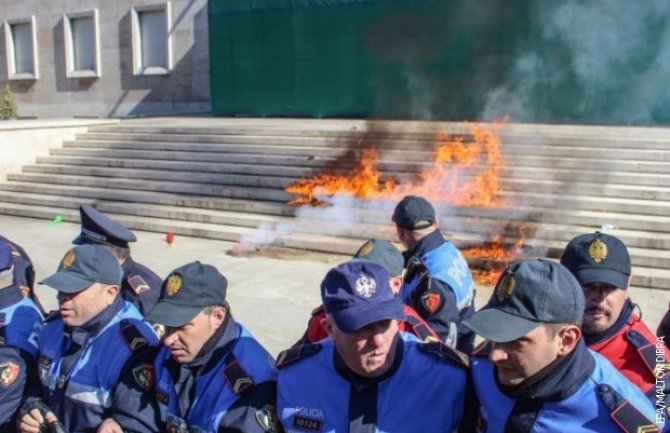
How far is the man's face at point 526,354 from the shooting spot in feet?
6.89

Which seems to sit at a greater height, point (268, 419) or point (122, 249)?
point (122, 249)

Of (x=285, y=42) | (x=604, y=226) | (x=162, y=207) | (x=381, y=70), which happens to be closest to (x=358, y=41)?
(x=381, y=70)

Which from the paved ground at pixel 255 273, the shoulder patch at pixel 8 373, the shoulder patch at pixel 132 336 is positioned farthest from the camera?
the paved ground at pixel 255 273

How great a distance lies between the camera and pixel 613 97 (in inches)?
573

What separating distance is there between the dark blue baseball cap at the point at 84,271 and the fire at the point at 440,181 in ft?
24.7

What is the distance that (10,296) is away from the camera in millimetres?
3773

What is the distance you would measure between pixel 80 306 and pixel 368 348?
1.59m

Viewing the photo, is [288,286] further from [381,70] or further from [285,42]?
[285,42]

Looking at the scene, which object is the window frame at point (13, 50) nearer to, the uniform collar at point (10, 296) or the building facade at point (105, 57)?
the building facade at point (105, 57)

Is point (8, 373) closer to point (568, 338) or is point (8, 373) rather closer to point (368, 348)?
point (368, 348)

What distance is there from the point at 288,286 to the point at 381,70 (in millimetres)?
10171

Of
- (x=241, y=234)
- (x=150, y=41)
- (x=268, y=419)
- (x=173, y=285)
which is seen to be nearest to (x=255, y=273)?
(x=241, y=234)

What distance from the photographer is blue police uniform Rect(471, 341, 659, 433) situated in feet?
6.84

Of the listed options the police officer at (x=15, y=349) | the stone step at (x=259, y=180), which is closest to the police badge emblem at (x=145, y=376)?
the police officer at (x=15, y=349)
